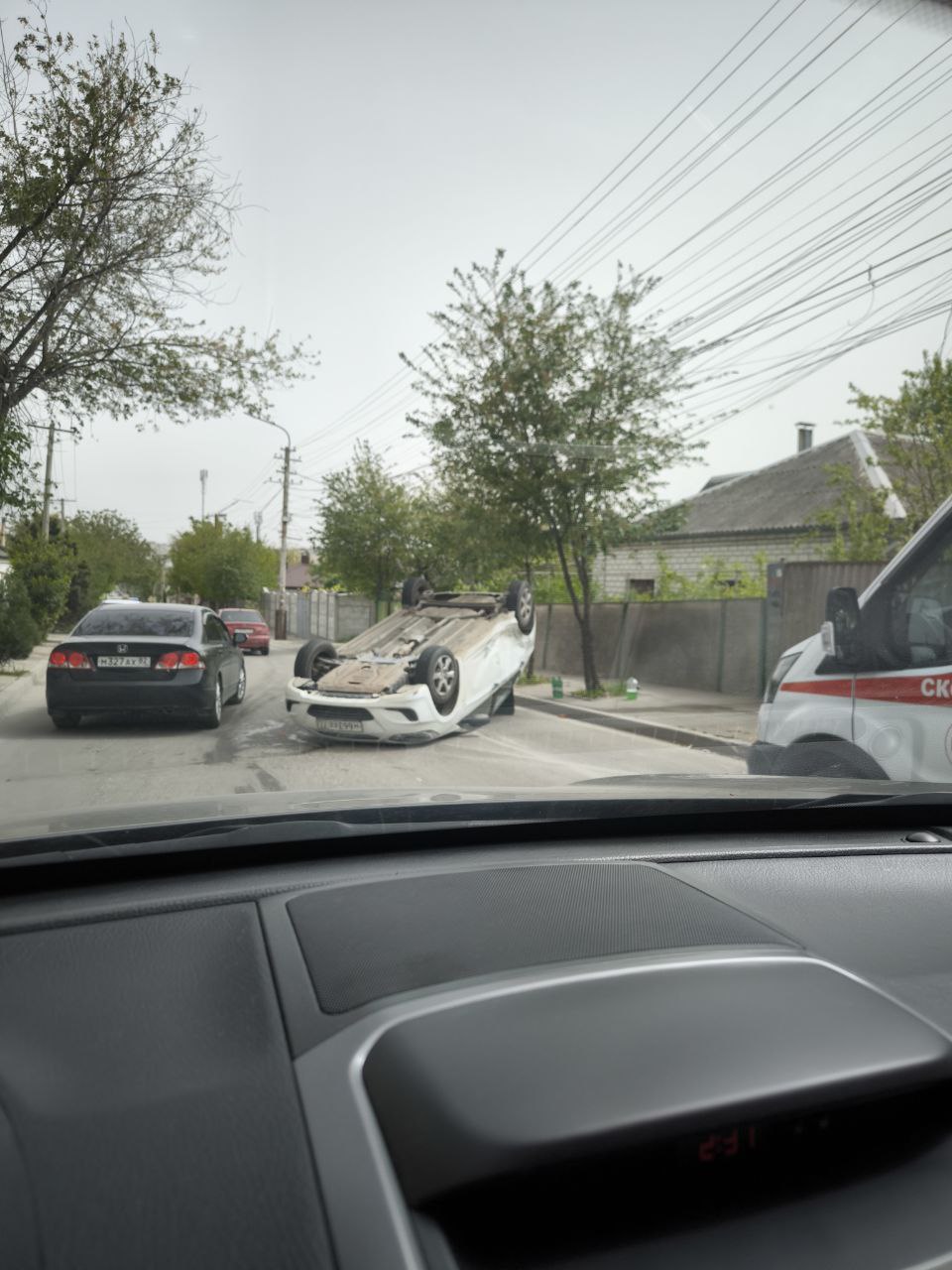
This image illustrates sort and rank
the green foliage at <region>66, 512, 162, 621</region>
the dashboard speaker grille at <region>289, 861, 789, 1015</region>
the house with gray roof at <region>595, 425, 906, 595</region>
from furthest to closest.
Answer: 1. the house with gray roof at <region>595, 425, 906, 595</region>
2. the green foliage at <region>66, 512, 162, 621</region>
3. the dashboard speaker grille at <region>289, 861, 789, 1015</region>

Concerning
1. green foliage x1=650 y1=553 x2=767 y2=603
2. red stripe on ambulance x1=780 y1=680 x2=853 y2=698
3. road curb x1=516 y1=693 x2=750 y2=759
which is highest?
green foliage x1=650 y1=553 x2=767 y2=603

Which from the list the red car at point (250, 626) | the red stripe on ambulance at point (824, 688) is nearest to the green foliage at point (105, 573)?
the red car at point (250, 626)

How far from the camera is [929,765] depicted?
371cm

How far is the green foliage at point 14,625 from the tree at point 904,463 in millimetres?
8775

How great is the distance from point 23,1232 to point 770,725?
165 inches

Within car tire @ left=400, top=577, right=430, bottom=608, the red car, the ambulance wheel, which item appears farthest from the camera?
car tire @ left=400, top=577, right=430, bottom=608

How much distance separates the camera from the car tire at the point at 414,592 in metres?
9.71

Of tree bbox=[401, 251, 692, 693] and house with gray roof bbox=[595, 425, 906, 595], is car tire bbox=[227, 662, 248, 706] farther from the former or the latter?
house with gray roof bbox=[595, 425, 906, 595]

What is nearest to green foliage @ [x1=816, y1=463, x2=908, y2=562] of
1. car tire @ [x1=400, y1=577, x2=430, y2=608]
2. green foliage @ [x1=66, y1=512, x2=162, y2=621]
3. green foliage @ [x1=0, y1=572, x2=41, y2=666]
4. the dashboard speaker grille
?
car tire @ [x1=400, y1=577, x2=430, y2=608]

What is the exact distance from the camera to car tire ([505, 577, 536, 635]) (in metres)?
9.57

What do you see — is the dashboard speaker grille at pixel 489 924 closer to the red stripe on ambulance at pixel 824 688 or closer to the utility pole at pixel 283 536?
the red stripe on ambulance at pixel 824 688

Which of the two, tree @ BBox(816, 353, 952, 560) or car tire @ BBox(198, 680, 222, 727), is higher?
tree @ BBox(816, 353, 952, 560)

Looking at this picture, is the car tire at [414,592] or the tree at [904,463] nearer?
the car tire at [414,592]

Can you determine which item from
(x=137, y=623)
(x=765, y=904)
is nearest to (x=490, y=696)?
(x=137, y=623)
